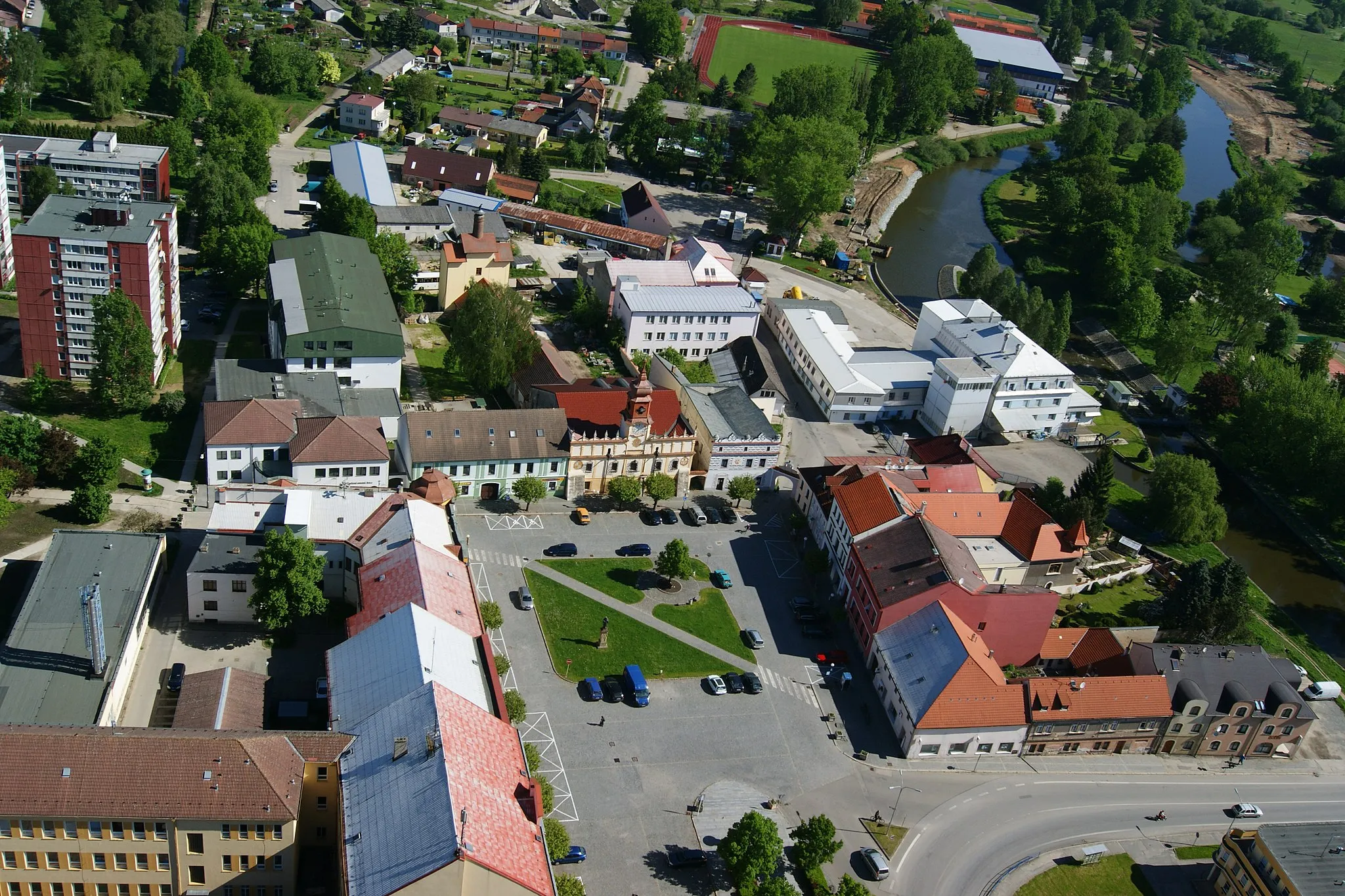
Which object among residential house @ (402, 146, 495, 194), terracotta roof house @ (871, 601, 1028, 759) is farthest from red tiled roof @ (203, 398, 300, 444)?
residential house @ (402, 146, 495, 194)

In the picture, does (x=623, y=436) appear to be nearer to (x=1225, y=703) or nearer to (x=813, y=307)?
(x=813, y=307)

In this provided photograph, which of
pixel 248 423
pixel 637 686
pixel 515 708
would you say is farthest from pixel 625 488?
pixel 248 423

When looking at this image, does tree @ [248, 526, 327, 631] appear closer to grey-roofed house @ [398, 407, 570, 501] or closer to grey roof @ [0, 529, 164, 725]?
grey roof @ [0, 529, 164, 725]

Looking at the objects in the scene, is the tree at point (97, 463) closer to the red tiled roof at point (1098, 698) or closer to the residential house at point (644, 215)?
the red tiled roof at point (1098, 698)

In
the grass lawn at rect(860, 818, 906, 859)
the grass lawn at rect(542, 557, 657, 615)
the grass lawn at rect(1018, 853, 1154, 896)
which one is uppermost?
the grass lawn at rect(542, 557, 657, 615)

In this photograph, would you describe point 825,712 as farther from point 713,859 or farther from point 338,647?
point 338,647

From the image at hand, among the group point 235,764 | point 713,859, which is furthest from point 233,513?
point 713,859
